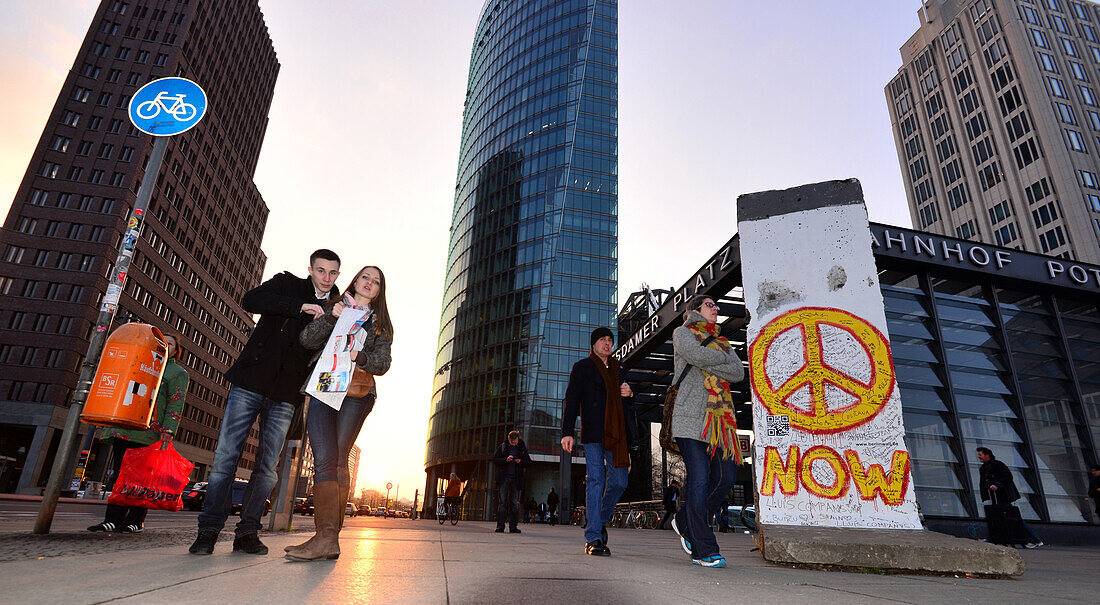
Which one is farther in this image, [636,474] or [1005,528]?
[636,474]

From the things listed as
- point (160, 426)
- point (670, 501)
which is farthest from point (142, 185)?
point (670, 501)

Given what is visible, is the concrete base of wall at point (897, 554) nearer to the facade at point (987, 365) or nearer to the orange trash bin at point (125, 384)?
the orange trash bin at point (125, 384)

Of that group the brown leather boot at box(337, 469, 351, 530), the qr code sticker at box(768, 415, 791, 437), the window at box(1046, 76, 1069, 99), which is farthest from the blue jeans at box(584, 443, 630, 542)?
the window at box(1046, 76, 1069, 99)

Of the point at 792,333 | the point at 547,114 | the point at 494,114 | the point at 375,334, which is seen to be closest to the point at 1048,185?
the point at 547,114

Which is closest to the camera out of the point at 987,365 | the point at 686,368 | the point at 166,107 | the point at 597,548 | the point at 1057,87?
the point at 686,368

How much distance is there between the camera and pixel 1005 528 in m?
9.06

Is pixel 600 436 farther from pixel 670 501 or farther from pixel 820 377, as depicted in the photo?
pixel 670 501

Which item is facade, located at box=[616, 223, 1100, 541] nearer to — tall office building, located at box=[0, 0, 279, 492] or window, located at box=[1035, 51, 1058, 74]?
tall office building, located at box=[0, 0, 279, 492]

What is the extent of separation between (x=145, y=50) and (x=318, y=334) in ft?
235

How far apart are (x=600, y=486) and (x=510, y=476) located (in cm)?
605

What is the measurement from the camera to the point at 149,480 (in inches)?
179

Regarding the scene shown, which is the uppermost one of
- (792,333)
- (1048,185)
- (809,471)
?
(1048,185)

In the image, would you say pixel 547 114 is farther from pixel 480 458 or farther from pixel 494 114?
pixel 480 458

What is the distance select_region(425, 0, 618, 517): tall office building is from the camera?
5225 centimetres
